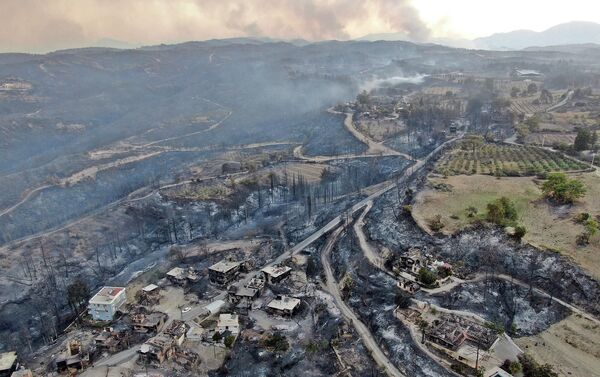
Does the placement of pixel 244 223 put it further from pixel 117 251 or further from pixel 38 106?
pixel 38 106

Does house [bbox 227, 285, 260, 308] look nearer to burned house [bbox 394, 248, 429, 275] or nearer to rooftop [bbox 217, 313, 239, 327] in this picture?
rooftop [bbox 217, 313, 239, 327]

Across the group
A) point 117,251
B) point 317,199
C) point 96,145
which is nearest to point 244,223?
point 317,199

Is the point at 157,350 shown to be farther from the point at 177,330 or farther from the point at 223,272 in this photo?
the point at 223,272

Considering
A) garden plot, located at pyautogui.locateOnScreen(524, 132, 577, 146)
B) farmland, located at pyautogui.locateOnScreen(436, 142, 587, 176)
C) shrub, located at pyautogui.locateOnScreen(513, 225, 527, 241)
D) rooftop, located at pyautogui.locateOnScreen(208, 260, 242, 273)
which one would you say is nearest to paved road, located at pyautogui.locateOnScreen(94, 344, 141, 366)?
rooftop, located at pyautogui.locateOnScreen(208, 260, 242, 273)

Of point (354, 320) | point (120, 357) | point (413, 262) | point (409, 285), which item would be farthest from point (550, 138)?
point (120, 357)

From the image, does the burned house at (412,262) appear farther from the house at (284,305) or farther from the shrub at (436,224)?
the house at (284,305)

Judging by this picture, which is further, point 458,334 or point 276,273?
point 276,273

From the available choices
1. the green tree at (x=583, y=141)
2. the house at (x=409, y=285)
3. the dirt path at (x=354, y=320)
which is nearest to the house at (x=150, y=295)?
the dirt path at (x=354, y=320)
